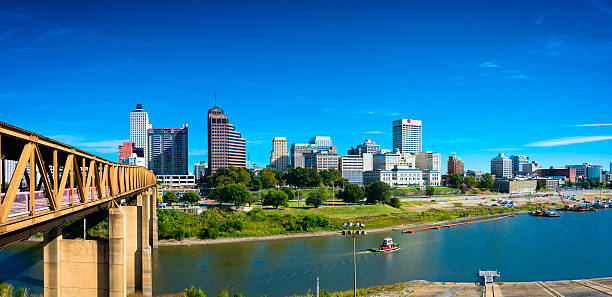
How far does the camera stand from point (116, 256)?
83.8 ft

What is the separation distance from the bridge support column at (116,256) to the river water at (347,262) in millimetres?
11613

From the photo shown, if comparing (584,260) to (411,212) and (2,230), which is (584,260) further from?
(2,230)

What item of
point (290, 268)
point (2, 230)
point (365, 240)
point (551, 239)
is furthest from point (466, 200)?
point (2, 230)

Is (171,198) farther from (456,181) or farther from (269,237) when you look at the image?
(456,181)

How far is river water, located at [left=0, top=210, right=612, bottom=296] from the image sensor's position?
39.4 metres

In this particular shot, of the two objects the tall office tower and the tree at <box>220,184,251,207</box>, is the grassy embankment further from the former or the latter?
the tall office tower

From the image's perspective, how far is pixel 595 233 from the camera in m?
76.3

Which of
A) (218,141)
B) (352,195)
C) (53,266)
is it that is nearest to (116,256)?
(53,266)

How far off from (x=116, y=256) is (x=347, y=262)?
28073 millimetres

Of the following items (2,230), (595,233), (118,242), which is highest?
(2,230)

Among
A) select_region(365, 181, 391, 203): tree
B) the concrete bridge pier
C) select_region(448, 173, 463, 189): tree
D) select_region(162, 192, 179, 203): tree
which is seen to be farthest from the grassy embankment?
select_region(448, 173, 463, 189): tree

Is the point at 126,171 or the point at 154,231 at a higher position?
the point at 126,171

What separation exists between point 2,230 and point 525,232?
270ft

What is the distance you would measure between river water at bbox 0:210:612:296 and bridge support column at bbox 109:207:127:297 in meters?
11.6
